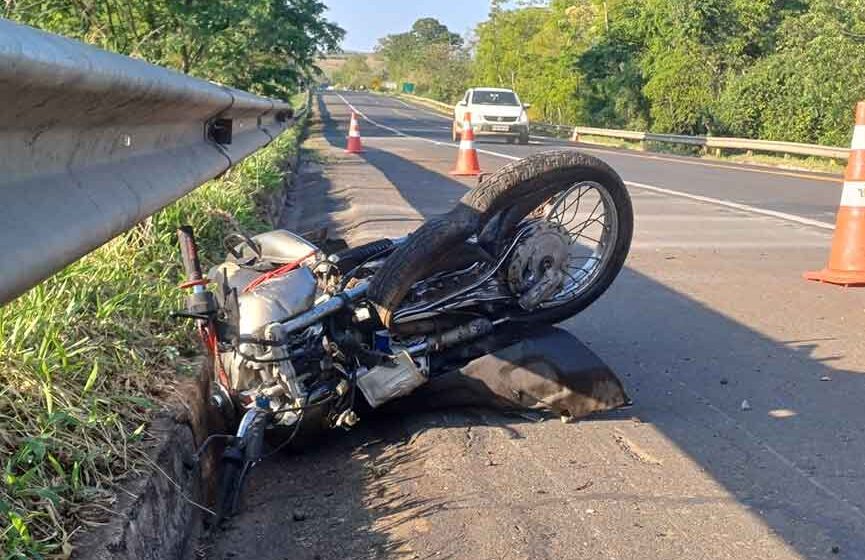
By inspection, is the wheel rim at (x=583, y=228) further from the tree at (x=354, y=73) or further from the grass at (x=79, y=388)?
the tree at (x=354, y=73)

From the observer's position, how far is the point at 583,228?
5008 millimetres

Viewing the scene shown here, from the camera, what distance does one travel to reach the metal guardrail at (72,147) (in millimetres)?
2062

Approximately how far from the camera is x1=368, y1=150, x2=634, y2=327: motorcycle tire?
4148 mm

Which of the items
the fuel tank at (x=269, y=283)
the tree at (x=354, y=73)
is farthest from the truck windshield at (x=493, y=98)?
the tree at (x=354, y=73)

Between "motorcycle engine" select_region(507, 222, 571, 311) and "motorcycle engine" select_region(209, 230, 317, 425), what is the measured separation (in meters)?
0.96

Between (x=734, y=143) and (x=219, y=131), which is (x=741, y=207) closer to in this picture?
(x=219, y=131)

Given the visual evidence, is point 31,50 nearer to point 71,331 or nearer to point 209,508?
point 71,331

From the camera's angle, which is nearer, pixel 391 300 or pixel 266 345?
pixel 266 345

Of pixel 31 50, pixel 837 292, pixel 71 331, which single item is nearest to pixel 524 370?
pixel 71 331

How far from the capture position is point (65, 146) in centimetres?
250

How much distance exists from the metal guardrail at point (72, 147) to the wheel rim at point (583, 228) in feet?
5.92

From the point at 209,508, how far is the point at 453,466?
33.6 inches

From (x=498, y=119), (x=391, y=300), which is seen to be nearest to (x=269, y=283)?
(x=391, y=300)

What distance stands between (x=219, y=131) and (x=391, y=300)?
1375 mm
